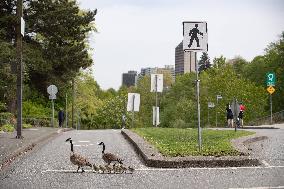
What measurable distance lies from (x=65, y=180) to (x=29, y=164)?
3.25m

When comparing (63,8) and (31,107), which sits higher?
(63,8)

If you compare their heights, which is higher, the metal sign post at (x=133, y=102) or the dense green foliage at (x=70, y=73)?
the dense green foliage at (x=70, y=73)

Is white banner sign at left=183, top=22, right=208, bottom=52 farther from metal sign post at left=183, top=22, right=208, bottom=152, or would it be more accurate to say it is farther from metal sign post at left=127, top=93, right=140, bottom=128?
metal sign post at left=127, top=93, right=140, bottom=128

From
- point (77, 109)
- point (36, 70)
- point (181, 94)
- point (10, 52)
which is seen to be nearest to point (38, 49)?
point (36, 70)

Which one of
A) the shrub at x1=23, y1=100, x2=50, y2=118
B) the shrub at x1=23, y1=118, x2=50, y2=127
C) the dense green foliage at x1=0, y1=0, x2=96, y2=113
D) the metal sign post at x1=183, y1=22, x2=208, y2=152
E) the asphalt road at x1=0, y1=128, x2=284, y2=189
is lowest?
the asphalt road at x1=0, y1=128, x2=284, y2=189

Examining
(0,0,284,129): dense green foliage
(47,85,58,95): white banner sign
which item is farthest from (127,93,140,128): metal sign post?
(0,0,284,129): dense green foliage

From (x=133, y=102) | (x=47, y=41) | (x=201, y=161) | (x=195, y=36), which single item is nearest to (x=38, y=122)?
(x=47, y=41)

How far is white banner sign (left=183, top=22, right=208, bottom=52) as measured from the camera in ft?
50.3

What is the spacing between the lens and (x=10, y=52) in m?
39.7

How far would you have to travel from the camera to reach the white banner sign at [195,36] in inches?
604

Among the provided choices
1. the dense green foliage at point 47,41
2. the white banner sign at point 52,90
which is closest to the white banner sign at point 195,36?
the white banner sign at point 52,90

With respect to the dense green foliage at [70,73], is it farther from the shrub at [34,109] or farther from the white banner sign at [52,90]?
the white banner sign at [52,90]

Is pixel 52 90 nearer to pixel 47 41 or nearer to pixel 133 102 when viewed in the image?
pixel 133 102

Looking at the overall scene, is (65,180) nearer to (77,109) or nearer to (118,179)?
(118,179)
